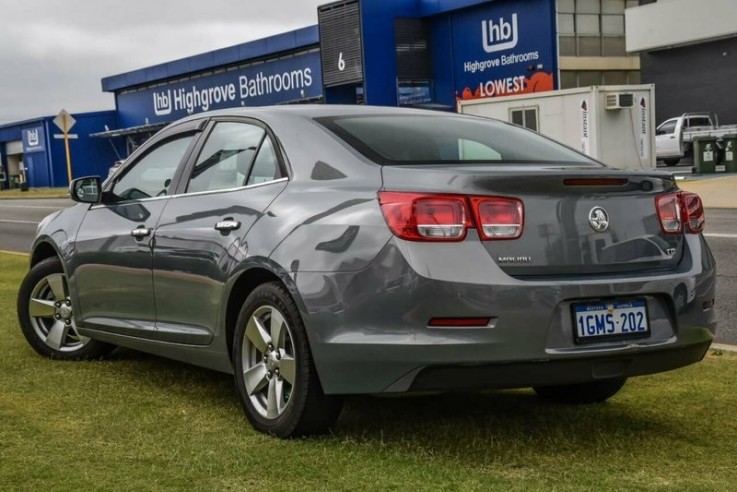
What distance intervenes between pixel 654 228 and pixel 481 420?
120cm

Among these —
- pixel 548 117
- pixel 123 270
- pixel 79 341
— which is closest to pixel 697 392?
pixel 123 270

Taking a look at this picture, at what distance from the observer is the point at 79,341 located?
22.0 feet

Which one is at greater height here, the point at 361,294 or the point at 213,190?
the point at 213,190

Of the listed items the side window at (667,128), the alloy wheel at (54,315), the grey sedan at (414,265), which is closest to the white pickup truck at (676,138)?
the side window at (667,128)

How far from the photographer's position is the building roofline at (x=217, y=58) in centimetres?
4825

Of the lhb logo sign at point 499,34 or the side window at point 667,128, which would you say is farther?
the lhb logo sign at point 499,34

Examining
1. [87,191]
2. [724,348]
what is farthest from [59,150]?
[724,348]

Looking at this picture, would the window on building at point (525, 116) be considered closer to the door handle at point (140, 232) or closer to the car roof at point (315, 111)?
the car roof at point (315, 111)

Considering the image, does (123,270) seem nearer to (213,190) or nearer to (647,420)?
(213,190)

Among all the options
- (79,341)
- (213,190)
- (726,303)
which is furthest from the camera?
(726,303)

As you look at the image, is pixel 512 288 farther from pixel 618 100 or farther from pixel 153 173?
pixel 618 100

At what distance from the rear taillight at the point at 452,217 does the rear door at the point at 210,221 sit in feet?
2.82

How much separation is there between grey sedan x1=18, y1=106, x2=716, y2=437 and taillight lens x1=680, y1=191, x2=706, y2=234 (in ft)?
0.04

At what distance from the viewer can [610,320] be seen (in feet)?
14.0
